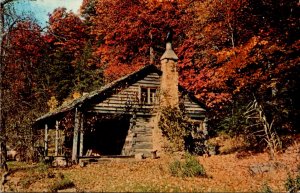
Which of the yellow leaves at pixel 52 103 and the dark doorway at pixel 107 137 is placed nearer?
the dark doorway at pixel 107 137

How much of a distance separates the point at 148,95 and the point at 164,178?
41.5 feet

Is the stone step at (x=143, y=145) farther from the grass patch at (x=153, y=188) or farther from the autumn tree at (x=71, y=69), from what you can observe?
the autumn tree at (x=71, y=69)

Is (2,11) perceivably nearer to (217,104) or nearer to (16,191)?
(16,191)

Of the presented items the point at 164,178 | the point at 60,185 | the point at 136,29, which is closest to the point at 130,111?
the point at 164,178

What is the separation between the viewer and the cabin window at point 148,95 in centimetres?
2722

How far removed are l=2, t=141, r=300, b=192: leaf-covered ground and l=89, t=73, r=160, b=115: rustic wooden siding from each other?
14.2 ft

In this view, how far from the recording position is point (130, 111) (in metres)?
26.6

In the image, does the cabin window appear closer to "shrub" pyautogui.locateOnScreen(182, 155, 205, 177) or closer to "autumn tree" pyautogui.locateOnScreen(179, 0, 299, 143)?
"autumn tree" pyautogui.locateOnScreen(179, 0, 299, 143)

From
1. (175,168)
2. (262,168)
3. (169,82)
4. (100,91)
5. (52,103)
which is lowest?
(262,168)

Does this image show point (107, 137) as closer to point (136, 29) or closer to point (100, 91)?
point (100, 91)

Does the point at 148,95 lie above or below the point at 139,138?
above

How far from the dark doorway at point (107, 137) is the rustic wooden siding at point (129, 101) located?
1911 millimetres

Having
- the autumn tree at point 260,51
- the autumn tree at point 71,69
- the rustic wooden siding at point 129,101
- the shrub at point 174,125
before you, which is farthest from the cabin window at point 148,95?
the autumn tree at point 71,69

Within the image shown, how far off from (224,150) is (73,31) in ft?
113
